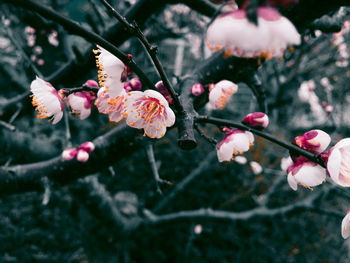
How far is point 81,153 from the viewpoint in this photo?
110cm

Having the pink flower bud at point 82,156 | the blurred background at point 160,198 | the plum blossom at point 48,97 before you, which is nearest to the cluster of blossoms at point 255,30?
the plum blossom at point 48,97

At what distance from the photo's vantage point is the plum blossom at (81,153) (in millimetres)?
1094

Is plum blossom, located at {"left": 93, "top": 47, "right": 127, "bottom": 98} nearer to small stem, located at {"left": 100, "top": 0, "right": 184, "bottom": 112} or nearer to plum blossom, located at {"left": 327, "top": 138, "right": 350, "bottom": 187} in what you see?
small stem, located at {"left": 100, "top": 0, "right": 184, "bottom": 112}

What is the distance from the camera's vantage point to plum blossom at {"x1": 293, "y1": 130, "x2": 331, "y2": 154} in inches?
26.0

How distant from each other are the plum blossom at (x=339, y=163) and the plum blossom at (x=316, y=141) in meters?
0.03

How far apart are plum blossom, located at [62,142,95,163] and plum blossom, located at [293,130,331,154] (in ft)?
3.24

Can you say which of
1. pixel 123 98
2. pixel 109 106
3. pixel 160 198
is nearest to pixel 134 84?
pixel 123 98

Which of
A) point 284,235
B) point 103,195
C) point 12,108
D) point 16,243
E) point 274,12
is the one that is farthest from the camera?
point 284,235

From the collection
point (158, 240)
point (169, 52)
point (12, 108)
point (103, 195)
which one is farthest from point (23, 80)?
point (169, 52)

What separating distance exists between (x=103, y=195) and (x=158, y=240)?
1797 millimetres

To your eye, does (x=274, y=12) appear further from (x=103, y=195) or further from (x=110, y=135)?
(x=103, y=195)

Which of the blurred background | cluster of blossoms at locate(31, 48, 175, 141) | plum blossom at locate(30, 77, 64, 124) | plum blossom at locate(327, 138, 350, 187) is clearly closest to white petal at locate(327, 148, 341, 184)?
plum blossom at locate(327, 138, 350, 187)

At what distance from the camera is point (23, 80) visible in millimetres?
2146

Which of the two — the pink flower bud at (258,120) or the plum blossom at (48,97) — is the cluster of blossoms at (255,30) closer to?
the pink flower bud at (258,120)
